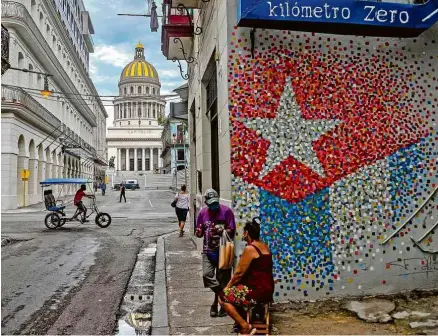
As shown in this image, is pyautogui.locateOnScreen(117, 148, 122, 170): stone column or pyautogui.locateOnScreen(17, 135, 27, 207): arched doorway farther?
pyautogui.locateOnScreen(117, 148, 122, 170): stone column

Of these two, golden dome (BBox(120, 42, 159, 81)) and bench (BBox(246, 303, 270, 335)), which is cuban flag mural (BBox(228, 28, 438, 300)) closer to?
bench (BBox(246, 303, 270, 335))

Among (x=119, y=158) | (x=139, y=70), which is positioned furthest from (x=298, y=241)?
(x=139, y=70)

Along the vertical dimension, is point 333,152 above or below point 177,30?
below

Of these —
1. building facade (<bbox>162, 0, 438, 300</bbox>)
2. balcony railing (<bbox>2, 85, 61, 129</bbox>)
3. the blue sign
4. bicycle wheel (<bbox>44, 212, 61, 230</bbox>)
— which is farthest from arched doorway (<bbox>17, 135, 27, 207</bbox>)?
the blue sign

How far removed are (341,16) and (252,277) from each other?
13.4ft

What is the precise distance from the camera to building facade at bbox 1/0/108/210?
29.4 metres

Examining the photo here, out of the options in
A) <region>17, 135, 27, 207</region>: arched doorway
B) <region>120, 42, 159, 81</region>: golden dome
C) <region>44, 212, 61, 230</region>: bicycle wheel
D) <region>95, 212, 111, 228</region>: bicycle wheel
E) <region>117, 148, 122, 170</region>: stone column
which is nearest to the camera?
<region>44, 212, 61, 230</region>: bicycle wheel

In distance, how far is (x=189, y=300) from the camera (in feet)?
22.7

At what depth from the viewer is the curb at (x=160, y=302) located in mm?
5616

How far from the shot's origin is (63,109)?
49.2 meters

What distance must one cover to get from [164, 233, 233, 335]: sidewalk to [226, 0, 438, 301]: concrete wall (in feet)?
3.87

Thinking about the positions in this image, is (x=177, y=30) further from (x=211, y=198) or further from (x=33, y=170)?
(x=33, y=170)

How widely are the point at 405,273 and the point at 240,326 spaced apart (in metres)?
3.22

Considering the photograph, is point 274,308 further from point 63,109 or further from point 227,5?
point 63,109
